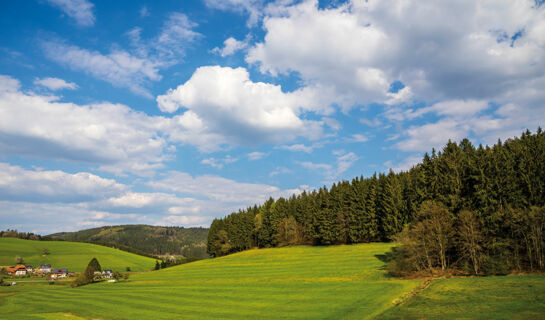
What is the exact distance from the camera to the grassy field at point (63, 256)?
150375mm

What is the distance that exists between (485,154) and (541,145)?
7511 mm

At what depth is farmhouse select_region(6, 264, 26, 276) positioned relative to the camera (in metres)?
130

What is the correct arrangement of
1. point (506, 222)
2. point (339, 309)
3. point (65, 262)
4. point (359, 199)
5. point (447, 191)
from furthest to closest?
point (65, 262), point (359, 199), point (447, 191), point (506, 222), point (339, 309)

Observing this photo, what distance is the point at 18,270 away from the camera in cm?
13350

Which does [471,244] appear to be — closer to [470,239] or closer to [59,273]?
[470,239]

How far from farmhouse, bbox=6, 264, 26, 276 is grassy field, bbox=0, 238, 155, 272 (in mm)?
12238

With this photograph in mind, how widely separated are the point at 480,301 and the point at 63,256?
200564 millimetres

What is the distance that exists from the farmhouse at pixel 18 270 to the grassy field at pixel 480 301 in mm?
162493

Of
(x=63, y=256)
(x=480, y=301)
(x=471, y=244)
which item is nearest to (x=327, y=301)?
(x=480, y=301)

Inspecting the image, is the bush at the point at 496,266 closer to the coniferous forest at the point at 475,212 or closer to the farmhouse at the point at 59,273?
the coniferous forest at the point at 475,212

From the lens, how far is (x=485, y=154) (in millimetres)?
53562

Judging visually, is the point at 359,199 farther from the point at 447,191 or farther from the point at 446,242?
the point at 446,242

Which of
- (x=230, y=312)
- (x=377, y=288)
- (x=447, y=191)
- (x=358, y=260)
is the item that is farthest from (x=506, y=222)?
(x=230, y=312)

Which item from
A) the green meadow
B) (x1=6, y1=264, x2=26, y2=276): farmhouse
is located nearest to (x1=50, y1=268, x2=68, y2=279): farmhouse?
(x1=6, y1=264, x2=26, y2=276): farmhouse
